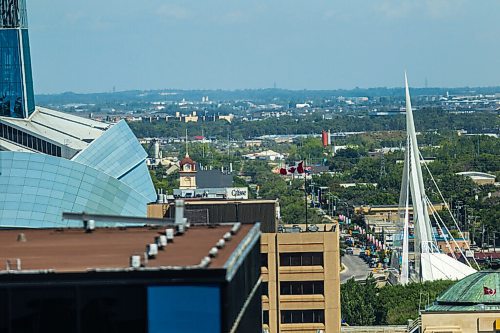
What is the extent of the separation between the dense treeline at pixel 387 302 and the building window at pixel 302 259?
76.8 ft

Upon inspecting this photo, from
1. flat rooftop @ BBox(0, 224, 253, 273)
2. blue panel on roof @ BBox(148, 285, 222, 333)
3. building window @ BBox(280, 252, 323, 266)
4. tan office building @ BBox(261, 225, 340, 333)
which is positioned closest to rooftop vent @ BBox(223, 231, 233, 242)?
flat rooftop @ BBox(0, 224, 253, 273)

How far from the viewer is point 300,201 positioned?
176250 millimetres

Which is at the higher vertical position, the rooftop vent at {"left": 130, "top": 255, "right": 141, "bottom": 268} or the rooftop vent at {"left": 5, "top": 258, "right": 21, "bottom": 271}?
the rooftop vent at {"left": 130, "top": 255, "right": 141, "bottom": 268}

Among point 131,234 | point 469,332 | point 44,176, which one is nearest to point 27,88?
point 44,176

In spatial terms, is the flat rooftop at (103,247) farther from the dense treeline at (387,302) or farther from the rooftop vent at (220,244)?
the dense treeline at (387,302)

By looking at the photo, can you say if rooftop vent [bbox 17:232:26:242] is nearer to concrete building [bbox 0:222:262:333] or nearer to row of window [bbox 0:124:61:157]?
concrete building [bbox 0:222:262:333]

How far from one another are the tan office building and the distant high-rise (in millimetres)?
43855

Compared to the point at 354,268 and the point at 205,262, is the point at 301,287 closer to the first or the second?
the point at 205,262

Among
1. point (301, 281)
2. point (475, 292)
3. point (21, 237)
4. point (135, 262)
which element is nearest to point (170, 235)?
point (21, 237)

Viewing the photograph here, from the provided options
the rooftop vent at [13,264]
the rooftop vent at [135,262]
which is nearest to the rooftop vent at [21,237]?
the rooftop vent at [13,264]

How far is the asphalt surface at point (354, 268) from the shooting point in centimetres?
12362

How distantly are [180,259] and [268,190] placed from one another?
178 metres

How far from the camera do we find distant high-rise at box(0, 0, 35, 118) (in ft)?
328

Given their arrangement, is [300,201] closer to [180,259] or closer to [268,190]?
[268,190]
